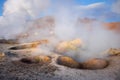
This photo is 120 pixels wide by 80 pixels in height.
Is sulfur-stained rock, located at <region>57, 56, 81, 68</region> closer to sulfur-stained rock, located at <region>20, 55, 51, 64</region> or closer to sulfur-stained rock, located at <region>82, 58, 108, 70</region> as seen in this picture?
sulfur-stained rock, located at <region>82, 58, 108, 70</region>

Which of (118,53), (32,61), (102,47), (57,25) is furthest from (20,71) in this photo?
(57,25)

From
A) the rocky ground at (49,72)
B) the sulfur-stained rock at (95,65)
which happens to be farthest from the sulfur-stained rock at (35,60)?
the sulfur-stained rock at (95,65)

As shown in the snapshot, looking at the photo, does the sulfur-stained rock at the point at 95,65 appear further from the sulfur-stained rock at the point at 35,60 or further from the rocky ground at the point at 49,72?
the sulfur-stained rock at the point at 35,60

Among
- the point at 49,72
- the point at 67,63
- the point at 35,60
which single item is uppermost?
the point at 35,60

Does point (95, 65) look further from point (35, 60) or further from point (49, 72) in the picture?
point (35, 60)

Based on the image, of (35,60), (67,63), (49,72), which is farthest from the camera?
(35,60)

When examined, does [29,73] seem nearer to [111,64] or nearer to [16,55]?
[16,55]

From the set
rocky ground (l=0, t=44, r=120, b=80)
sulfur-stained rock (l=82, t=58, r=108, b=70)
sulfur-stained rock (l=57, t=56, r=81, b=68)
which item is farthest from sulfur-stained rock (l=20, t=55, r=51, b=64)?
sulfur-stained rock (l=82, t=58, r=108, b=70)

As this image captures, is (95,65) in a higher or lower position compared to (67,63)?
lower

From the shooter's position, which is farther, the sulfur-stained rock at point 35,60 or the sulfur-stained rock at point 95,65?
the sulfur-stained rock at point 35,60

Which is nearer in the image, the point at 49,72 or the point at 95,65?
the point at 49,72

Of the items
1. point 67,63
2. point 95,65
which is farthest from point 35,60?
point 95,65

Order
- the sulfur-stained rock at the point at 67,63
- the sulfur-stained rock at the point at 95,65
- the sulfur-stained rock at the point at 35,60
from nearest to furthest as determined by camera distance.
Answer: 1. the sulfur-stained rock at the point at 95,65
2. the sulfur-stained rock at the point at 67,63
3. the sulfur-stained rock at the point at 35,60

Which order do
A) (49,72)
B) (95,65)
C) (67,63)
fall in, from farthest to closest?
1. (67,63)
2. (95,65)
3. (49,72)
